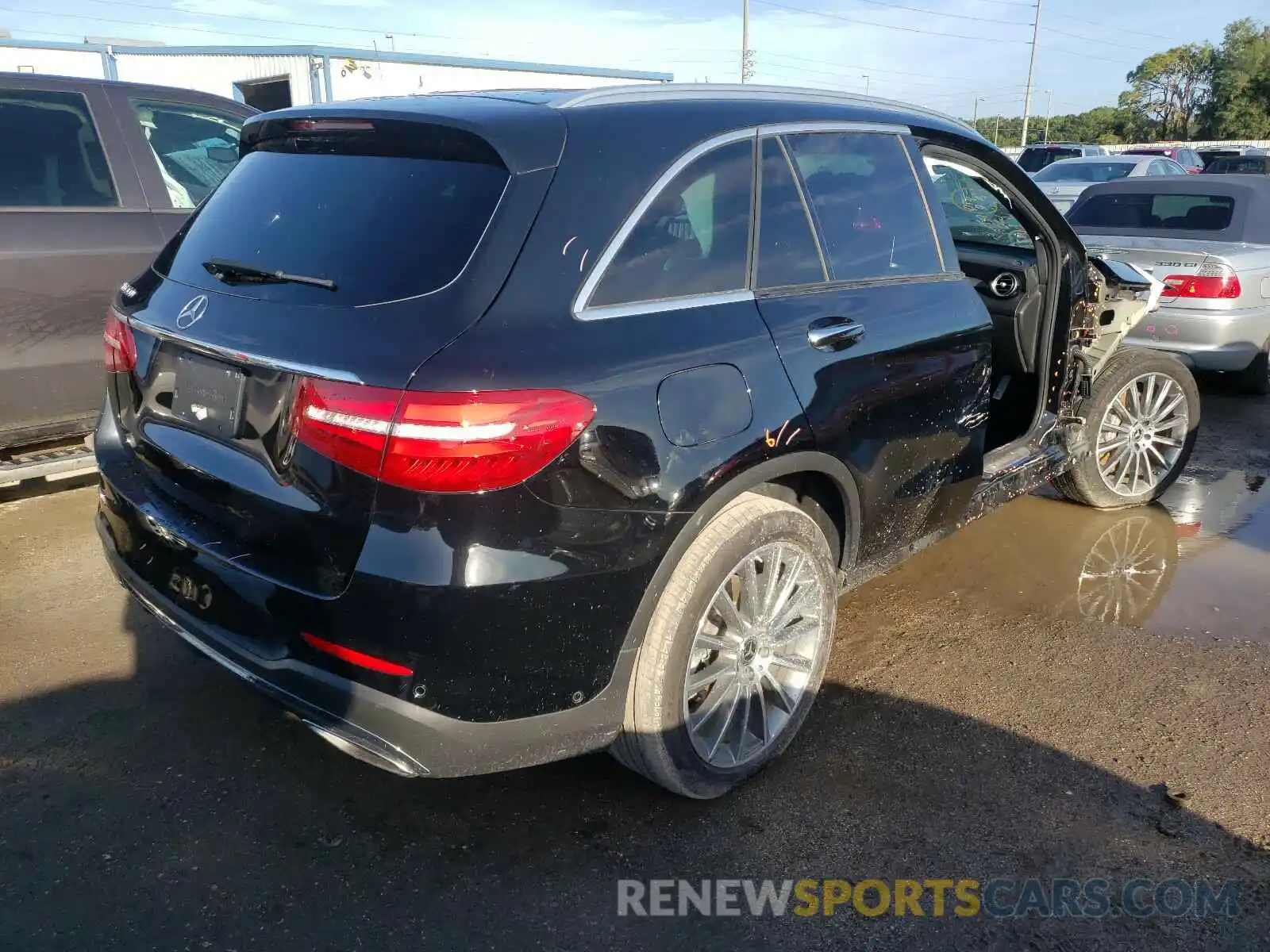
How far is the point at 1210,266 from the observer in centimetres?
654

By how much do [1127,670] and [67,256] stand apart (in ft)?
14.8

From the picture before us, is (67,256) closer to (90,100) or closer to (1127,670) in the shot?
(90,100)

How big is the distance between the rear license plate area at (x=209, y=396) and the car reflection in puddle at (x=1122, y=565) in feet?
8.80

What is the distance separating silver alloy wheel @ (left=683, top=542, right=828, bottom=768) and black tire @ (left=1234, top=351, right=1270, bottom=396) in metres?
5.54

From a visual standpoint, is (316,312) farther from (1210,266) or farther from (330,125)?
(1210,266)

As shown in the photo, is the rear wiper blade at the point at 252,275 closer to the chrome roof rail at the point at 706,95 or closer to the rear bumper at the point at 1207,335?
the chrome roof rail at the point at 706,95

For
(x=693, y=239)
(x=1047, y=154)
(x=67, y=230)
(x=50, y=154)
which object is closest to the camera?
(x=693, y=239)

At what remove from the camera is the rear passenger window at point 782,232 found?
9.18 feet

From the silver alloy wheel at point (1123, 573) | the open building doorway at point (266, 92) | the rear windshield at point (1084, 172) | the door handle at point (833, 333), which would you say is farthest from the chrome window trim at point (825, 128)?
the open building doorway at point (266, 92)

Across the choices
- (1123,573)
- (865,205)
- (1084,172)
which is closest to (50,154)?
(865,205)

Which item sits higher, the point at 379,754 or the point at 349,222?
the point at 349,222

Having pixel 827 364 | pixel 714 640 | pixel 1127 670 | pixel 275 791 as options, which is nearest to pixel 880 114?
pixel 827 364

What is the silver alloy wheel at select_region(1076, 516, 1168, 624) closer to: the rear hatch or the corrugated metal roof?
the rear hatch

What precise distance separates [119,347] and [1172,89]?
7853 cm
